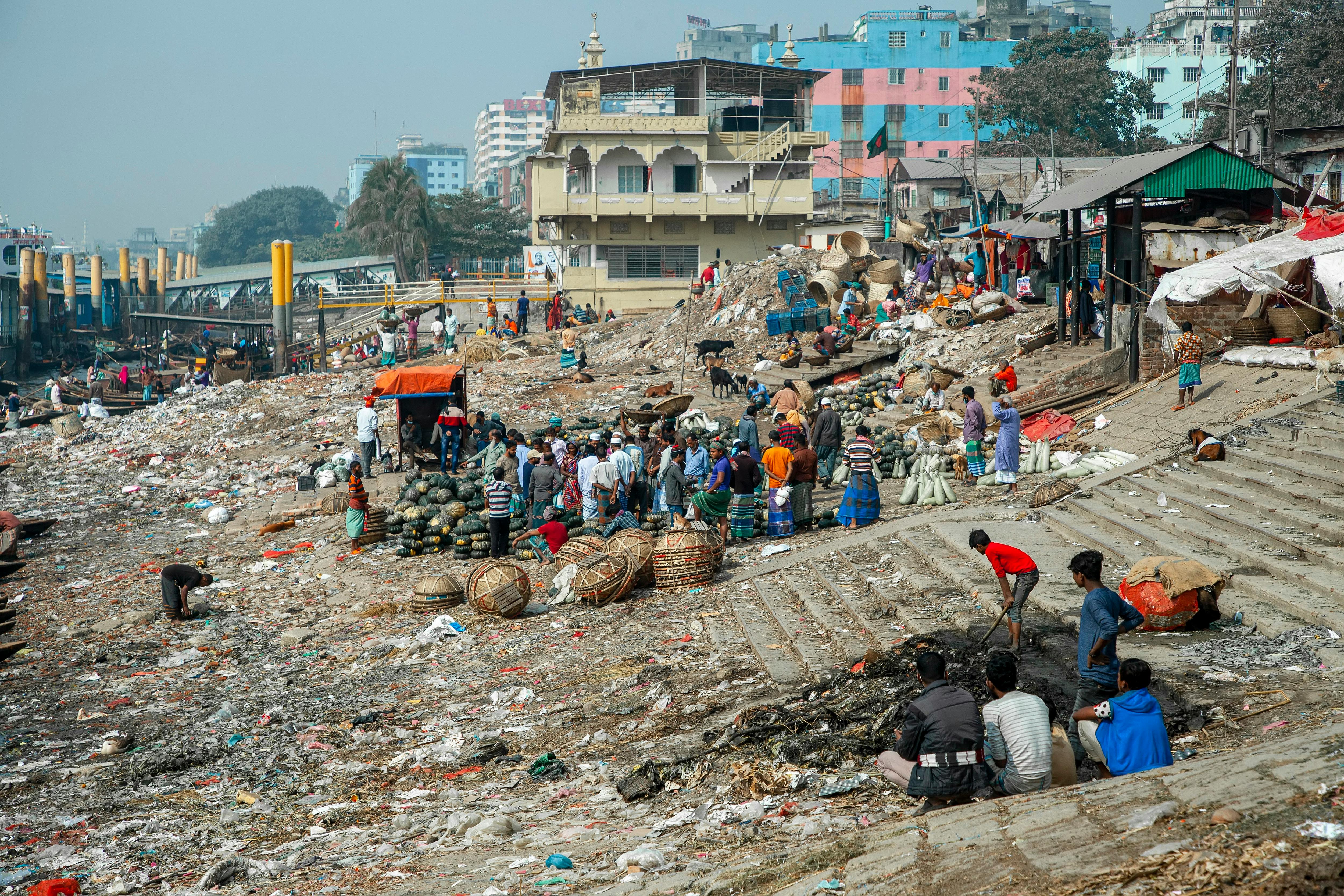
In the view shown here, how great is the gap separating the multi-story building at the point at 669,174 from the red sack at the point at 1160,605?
31.2 meters

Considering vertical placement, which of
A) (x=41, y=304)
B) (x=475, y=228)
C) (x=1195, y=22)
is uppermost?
(x=1195, y=22)

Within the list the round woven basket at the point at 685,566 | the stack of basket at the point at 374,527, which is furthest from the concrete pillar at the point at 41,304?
the round woven basket at the point at 685,566

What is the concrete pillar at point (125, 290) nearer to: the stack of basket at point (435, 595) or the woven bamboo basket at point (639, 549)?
the stack of basket at point (435, 595)

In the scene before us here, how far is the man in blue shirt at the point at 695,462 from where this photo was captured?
13.6m

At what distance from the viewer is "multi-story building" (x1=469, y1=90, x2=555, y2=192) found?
178m

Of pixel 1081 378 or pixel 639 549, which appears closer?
pixel 639 549

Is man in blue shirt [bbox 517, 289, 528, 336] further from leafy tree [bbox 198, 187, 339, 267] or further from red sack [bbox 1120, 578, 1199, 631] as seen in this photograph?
leafy tree [bbox 198, 187, 339, 267]

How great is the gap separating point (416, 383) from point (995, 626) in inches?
526

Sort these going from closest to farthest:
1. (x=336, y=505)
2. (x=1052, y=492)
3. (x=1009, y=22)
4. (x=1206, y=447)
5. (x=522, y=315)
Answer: (x=1206, y=447) < (x=1052, y=492) < (x=336, y=505) < (x=522, y=315) < (x=1009, y=22)

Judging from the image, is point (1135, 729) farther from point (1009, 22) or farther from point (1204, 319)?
point (1009, 22)

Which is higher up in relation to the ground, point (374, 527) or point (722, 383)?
point (722, 383)

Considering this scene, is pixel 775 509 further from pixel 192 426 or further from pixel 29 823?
pixel 192 426

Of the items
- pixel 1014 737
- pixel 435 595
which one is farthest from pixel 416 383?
pixel 1014 737

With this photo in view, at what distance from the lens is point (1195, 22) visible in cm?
6744
